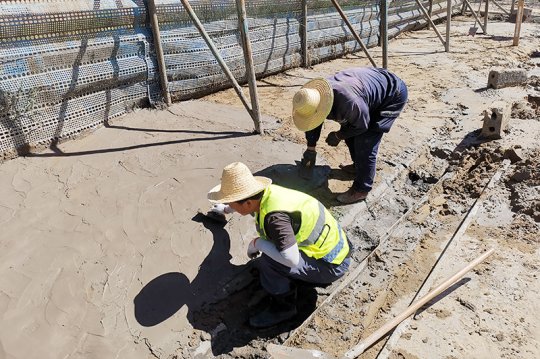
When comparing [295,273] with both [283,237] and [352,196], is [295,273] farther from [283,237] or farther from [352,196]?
[352,196]

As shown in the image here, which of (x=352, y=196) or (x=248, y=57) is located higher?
(x=248, y=57)

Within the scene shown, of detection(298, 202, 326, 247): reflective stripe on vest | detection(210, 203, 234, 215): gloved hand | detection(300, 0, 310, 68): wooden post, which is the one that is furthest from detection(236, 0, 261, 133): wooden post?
detection(300, 0, 310, 68): wooden post

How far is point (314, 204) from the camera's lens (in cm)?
291

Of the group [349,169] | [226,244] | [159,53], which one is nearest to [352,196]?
[349,169]

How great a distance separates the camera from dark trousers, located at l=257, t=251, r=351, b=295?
9.78 feet

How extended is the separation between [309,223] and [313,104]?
124cm

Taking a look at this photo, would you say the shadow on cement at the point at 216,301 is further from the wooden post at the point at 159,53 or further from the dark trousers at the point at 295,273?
the wooden post at the point at 159,53

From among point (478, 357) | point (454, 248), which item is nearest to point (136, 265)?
point (478, 357)

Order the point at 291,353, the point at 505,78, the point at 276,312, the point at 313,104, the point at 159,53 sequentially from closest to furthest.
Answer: the point at 291,353 → the point at 276,312 → the point at 313,104 → the point at 159,53 → the point at 505,78

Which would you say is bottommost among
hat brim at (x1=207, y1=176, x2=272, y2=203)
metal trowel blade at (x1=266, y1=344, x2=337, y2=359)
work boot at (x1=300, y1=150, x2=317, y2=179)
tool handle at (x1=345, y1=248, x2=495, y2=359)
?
A: tool handle at (x1=345, y1=248, x2=495, y2=359)

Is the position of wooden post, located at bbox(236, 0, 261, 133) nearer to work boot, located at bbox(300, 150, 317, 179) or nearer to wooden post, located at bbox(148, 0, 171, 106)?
work boot, located at bbox(300, 150, 317, 179)

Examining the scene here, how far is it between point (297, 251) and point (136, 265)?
125 centimetres

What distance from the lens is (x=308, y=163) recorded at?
4.44 meters

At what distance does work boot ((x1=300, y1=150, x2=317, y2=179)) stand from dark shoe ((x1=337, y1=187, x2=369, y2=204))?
396 mm
